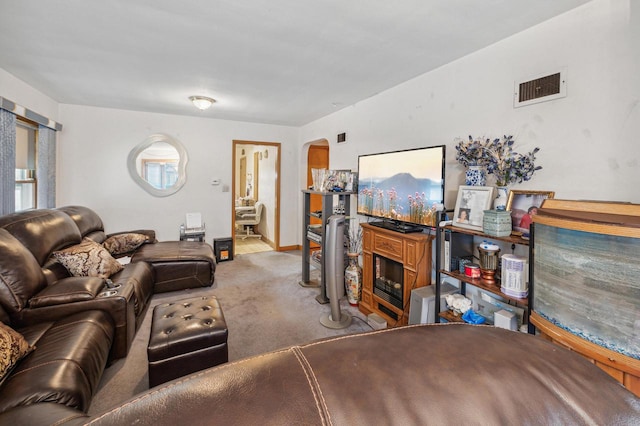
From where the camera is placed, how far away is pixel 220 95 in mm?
3734

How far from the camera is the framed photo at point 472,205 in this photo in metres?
2.04

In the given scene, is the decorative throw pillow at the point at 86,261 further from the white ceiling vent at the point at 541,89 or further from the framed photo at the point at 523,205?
the white ceiling vent at the point at 541,89

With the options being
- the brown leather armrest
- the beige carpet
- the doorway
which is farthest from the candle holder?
the beige carpet

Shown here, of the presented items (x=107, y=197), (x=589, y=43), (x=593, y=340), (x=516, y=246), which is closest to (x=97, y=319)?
(x=593, y=340)

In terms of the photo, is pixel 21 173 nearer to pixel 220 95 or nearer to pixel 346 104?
pixel 220 95

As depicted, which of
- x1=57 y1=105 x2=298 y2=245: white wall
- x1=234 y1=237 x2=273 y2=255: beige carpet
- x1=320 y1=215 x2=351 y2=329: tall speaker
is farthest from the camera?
x1=234 y1=237 x2=273 y2=255: beige carpet

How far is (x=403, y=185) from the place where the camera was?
281cm

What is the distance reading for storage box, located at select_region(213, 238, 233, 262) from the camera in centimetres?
502

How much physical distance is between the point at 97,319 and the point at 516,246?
9.76 feet

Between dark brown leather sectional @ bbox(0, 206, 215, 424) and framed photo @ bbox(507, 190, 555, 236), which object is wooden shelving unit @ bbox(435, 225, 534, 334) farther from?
dark brown leather sectional @ bbox(0, 206, 215, 424)

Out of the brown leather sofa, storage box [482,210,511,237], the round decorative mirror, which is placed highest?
the round decorative mirror

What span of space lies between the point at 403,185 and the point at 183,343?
7.24 ft

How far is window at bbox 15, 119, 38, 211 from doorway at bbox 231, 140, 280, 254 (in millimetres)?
2652

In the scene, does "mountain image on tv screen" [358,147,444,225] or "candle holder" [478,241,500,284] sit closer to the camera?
"candle holder" [478,241,500,284]
